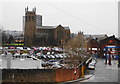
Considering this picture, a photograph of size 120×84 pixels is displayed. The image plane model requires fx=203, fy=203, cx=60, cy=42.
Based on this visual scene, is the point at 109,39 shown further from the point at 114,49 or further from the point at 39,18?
the point at 39,18

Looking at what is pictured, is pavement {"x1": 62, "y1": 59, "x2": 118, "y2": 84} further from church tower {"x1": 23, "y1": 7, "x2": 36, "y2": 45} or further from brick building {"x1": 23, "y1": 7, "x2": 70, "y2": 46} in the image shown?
church tower {"x1": 23, "y1": 7, "x2": 36, "y2": 45}

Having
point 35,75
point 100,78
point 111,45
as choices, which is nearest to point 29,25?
point 111,45

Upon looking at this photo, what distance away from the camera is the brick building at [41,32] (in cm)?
5769

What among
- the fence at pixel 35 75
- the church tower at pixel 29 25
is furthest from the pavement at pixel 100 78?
the church tower at pixel 29 25

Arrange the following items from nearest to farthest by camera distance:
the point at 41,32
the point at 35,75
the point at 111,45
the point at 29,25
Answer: the point at 35,75, the point at 111,45, the point at 29,25, the point at 41,32

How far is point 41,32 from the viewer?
246ft

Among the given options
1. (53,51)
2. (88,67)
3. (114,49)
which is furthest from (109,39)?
(88,67)

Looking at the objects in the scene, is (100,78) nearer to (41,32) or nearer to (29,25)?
(29,25)

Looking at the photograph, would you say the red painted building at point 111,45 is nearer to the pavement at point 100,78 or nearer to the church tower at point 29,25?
the church tower at point 29,25

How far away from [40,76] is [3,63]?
2685 millimetres

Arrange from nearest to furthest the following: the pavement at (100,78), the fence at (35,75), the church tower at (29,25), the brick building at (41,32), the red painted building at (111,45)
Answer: the fence at (35,75)
the pavement at (100,78)
the red painted building at (111,45)
the church tower at (29,25)
the brick building at (41,32)

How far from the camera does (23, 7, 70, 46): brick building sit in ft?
189

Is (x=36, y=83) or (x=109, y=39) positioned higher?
(x=109, y=39)

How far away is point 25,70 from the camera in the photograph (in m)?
12.3
